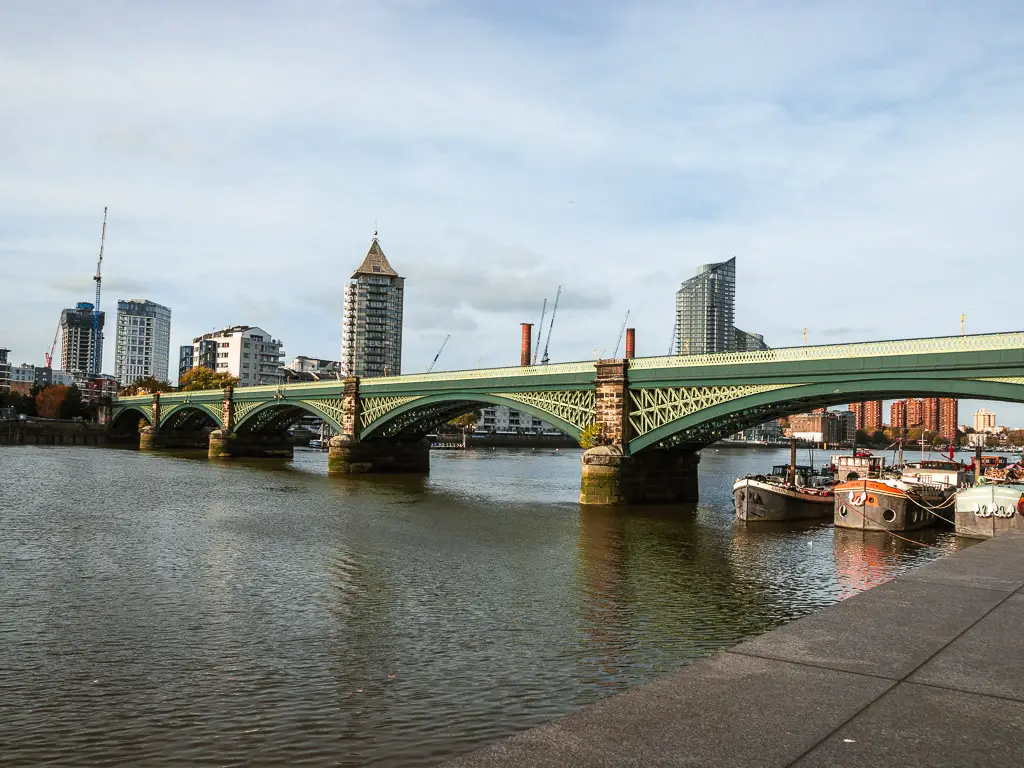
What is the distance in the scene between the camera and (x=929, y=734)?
6363 mm

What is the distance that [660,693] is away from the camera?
7.36m

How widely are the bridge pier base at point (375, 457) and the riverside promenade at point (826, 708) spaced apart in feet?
223

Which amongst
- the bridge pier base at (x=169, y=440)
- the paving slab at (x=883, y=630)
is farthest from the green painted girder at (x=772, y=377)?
the bridge pier base at (x=169, y=440)

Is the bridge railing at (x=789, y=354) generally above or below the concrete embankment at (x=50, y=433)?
above

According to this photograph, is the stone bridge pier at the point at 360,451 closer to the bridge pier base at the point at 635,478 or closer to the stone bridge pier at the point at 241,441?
the stone bridge pier at the point at 241,441

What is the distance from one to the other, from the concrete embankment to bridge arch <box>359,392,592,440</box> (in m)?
88.5

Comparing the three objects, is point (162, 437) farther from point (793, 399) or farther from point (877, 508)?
point (877, 508)

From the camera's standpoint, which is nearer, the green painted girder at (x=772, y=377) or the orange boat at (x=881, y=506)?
the green painted girder at (x=772, y=377)

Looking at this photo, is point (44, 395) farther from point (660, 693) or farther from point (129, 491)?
point (660, 693)

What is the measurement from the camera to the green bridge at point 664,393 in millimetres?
36406

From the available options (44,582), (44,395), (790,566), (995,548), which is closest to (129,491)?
(44,582)

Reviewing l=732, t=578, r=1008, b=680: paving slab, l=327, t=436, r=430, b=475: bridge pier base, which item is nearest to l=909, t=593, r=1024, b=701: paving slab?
l=732, t=578, r=1008, b=680: paving slab

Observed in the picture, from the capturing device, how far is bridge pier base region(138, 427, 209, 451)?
122062 millimetres

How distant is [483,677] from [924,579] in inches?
292
